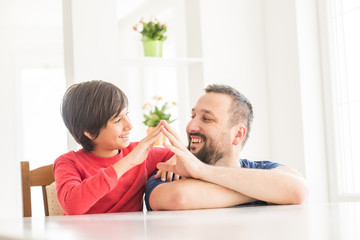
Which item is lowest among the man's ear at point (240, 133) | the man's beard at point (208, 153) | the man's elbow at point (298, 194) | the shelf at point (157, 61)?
the man's elbow at point (298, 194)

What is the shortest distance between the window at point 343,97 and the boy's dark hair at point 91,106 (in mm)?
2045

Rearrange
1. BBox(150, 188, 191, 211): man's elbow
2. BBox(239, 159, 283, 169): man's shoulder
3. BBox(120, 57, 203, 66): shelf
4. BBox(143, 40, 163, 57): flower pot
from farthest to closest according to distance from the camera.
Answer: BBox(143, 40, 163, 57): flower pot < BBox(120, 57, 203, 66): shelf < BBox(239, 159, 283, 169): man's shoulder < BBox(150, 188, 191, 211): man's elbow

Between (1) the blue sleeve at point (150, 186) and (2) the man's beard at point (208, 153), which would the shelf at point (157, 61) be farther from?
(1) the blue sleeve at point (150, 186)

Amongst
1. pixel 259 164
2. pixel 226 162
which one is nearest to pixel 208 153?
pixel 226 162

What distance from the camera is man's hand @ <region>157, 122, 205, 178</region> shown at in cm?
145

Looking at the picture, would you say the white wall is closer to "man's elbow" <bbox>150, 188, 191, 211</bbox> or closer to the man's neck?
the man's neck

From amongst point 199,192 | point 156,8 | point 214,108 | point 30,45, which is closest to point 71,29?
point 214,108

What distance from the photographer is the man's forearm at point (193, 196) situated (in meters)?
1.39

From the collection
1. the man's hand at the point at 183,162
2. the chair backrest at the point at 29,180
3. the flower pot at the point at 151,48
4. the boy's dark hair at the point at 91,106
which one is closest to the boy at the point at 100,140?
the boy's dark hair at the point at 91,106

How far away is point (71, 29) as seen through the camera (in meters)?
3.10

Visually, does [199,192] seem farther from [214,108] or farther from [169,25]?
[169,25]

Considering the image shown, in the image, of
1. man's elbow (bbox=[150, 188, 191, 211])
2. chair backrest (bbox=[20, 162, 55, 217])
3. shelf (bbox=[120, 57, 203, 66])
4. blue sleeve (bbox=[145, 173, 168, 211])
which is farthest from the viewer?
shelf (bbox=[120, 57, 203, 66])

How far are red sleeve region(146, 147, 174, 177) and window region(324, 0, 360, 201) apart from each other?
5.89 ft

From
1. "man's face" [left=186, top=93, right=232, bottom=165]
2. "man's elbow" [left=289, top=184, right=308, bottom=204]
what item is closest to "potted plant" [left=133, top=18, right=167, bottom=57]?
"man's face" [left=186, top=93, right=232, bottom=165]
